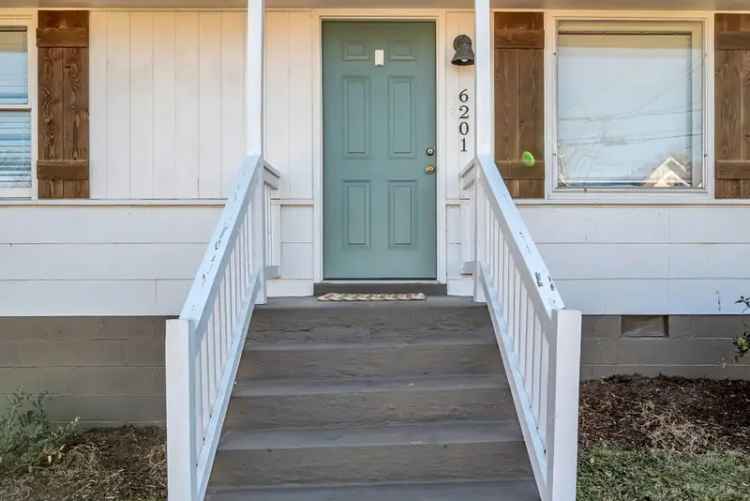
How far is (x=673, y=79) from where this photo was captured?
4.37 m

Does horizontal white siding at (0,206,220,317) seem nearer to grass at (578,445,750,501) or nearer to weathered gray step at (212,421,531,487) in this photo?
weathered gray step at (212,421,531,487)

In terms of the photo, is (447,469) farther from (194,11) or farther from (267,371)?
(194,11)

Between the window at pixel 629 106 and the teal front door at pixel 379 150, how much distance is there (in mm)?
1032

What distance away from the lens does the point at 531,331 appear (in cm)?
252

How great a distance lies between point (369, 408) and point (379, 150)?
2.16 m

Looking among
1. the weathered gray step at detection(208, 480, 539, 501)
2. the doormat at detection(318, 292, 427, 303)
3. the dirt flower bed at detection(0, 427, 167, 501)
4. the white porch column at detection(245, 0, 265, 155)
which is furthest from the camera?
the doormat at detection(318, 292, 427, 303)

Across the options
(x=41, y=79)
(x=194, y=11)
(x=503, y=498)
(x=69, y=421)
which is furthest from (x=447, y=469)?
(x=41, y=79)

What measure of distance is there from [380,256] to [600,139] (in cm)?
190

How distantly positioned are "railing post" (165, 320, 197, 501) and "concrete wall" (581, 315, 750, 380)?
118 inches

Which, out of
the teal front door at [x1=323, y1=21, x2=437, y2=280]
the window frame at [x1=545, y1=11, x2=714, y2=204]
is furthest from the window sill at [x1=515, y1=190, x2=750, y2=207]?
the teal front door at [x1=323, y1=21, x2=437, y2=280]

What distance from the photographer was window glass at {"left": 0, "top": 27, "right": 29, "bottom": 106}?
4266 millimetres

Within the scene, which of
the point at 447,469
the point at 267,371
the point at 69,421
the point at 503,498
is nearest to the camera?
the point at 503,498

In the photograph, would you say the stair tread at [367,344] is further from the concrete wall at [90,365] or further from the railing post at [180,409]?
the concrete wall at [90,365]

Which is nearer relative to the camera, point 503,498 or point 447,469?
point 503,498
